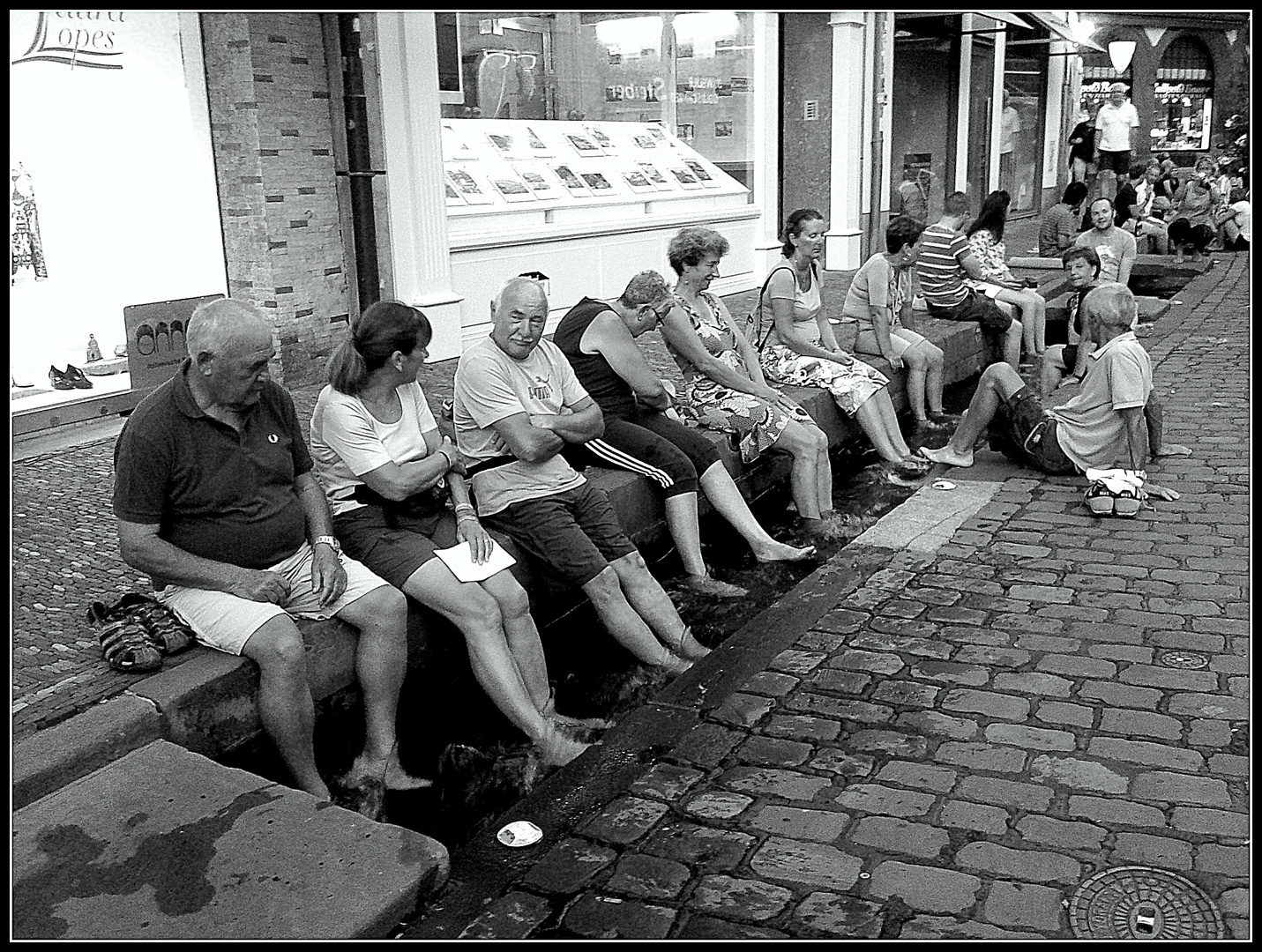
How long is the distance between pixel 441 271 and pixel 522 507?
4.83m

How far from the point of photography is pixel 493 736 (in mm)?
Answer: 4348

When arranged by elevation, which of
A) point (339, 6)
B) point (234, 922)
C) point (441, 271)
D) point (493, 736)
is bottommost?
point (493, 736)

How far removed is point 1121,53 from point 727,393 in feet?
95.0

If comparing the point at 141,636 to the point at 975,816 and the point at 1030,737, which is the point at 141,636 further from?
the point at 1030,737

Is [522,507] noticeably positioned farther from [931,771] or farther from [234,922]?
[234,922]

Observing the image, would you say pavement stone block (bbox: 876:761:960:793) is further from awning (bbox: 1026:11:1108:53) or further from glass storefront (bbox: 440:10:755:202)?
awning (bbox: 1026:11:1108:53)

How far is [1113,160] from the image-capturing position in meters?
20.5

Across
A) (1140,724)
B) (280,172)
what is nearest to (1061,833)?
(1140,724)

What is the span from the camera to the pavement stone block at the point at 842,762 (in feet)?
11.8

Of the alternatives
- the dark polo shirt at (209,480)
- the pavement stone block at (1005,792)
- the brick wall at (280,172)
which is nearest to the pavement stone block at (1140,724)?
the pavement stone block at (1005,792)

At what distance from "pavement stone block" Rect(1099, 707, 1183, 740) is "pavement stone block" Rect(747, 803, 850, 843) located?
103cm

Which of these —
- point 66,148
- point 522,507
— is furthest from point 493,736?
point 66,148

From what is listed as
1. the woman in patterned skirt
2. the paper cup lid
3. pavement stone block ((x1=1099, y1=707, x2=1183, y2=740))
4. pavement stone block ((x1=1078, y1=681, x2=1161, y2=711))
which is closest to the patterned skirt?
the woman in patterned skirt

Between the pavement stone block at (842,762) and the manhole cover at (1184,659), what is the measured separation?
1334mm
